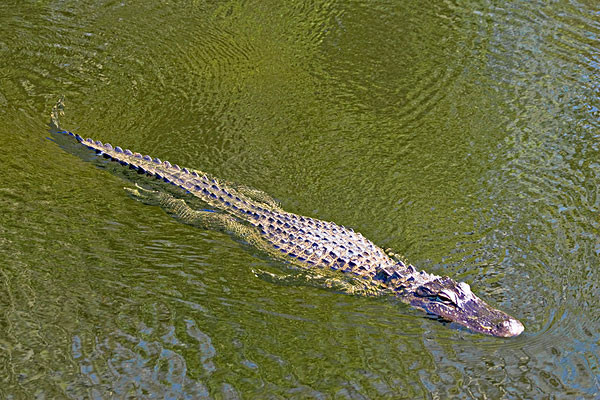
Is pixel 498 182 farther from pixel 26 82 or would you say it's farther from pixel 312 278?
pixel 26 82

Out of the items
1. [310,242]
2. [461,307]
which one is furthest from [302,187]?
[461,307]

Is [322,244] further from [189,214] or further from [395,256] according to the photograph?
[189,214]

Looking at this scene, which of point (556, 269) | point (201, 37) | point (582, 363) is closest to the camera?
point (582, 363)

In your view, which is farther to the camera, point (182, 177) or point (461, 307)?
point (182, 177)

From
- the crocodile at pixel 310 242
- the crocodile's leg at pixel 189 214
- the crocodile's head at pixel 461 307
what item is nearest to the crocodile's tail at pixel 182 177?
the crocodile at pixel 310 242

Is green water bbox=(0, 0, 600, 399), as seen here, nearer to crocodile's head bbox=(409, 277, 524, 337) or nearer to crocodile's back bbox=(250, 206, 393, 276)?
crocodile's head bbox=(409, 277, 524, 337)

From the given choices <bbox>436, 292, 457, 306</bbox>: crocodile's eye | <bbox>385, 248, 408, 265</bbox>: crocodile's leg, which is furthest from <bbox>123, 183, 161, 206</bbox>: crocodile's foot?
<bbox>436, 292, 457, 306</bbox>: crocodile's eye

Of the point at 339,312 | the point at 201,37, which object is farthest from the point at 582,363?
the point at 201,37

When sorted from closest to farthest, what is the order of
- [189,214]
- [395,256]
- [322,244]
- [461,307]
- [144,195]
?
[461,307] → [322,244] → [395,256] → [189,214] → [144,195]
